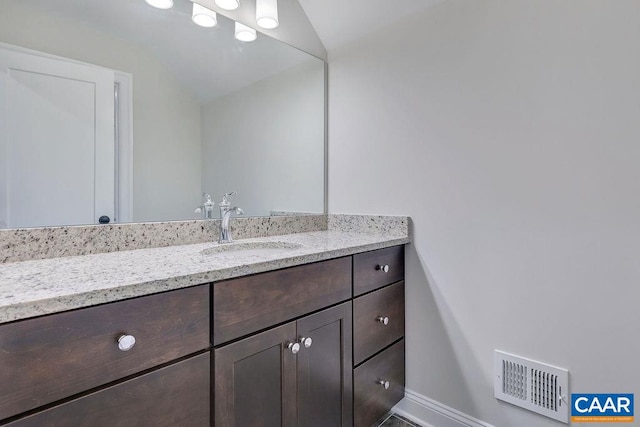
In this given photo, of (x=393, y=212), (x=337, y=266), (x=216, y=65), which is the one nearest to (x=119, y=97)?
(x=216, y=65)

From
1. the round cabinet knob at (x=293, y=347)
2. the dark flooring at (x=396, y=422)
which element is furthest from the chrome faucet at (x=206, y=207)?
the dark flooring at (x=396, y=422)

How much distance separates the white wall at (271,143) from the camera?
1581 millimetres

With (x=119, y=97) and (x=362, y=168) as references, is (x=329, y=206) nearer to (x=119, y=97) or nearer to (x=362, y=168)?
A: (x=362, y=168)

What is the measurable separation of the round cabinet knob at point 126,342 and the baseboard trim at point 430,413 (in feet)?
4.55

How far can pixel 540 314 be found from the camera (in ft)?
4.06

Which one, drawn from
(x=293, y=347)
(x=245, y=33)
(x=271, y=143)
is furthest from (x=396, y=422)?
(x=245, y=33)

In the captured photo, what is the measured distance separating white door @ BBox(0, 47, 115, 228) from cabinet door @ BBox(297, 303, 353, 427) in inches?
35.0

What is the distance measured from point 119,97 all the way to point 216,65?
520 millimetres

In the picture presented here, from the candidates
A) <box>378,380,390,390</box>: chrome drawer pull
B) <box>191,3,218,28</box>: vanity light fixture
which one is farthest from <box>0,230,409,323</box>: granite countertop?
<box>191,3,218,28</box>: vanity light fixture

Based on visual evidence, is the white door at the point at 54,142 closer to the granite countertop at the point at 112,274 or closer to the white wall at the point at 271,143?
the granite countertop at the point at 112,274

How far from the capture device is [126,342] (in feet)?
2.31

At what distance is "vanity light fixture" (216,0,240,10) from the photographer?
1522 millimetres

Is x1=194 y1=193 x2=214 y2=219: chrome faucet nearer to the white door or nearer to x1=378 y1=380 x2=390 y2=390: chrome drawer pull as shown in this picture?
the white door

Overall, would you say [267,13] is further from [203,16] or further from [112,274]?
[112,274]
